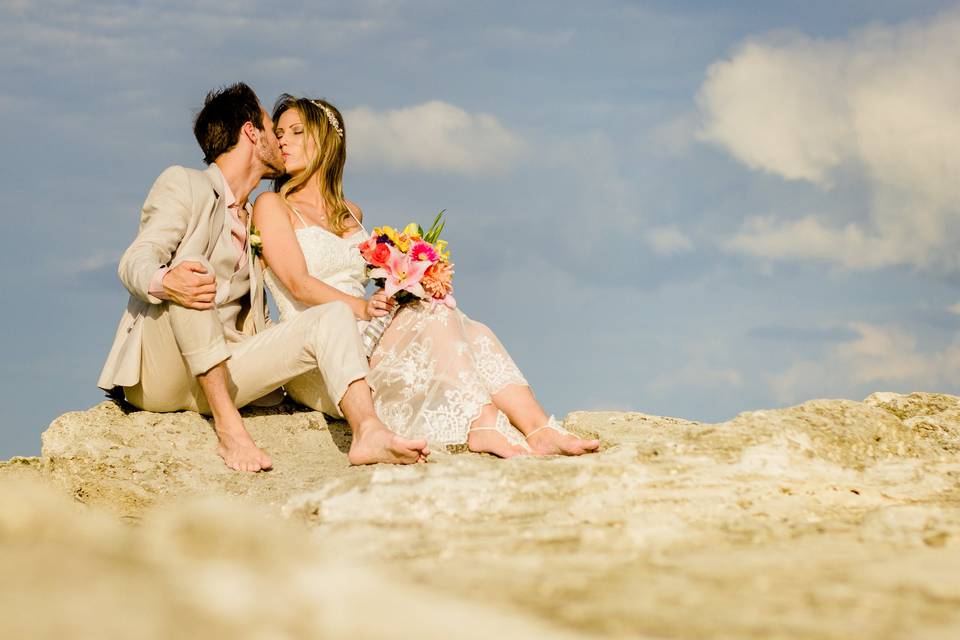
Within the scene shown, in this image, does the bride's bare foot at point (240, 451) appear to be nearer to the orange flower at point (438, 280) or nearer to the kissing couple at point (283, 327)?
the kissing couple at point (283, 327)

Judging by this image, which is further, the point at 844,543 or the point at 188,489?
the point at 188,489

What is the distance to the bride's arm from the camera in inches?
237

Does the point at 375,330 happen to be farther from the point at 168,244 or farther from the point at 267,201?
the point at 168,244

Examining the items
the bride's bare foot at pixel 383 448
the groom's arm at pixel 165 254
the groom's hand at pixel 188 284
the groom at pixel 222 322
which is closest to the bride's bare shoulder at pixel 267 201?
the groom at pixel 222 322

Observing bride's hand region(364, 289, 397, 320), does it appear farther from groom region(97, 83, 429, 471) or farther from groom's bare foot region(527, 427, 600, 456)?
groom's bare foot region(527, 427, 600, 456)

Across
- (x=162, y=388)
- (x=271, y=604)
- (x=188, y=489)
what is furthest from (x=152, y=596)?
(x=162, y=388)

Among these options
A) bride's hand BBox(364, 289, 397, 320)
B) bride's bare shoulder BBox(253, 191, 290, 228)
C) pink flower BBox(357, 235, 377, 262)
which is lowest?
bride's hand BBox(364, 289, 397, 320)

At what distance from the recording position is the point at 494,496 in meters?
3.70

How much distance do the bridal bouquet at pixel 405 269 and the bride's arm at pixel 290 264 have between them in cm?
19

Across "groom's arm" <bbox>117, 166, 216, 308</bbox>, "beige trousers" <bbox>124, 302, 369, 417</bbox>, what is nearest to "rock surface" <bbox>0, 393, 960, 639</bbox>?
"beige trousers" <bbox>124, 302, 369, 417</bbox>

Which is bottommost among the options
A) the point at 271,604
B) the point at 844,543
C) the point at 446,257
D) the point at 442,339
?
the point at 271,604

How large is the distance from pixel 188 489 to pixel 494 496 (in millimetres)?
2381

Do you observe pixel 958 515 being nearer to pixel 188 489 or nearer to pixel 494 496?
pixel 494 496

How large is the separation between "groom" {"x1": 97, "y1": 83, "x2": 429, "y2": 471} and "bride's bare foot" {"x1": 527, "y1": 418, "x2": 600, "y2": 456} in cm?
108
